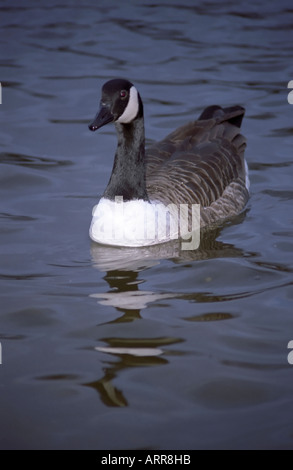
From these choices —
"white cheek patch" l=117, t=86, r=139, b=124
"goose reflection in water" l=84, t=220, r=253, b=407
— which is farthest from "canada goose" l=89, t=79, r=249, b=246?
"goose reflection in water" l=84, t=220, r=253, b=407

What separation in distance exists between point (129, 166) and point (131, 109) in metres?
0.63

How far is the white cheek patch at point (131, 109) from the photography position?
798 centimetres

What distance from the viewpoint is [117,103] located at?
7816 millimetres

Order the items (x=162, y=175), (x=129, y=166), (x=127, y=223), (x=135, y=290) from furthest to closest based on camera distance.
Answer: (x=162, y=175), (x=129, y=166), (x=127, y=223), (x=135, y=290)

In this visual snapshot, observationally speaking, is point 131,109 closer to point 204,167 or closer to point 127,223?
point 127,223

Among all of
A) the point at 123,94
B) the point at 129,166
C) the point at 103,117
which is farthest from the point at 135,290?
the point at 123,94

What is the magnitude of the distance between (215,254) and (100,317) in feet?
6.52

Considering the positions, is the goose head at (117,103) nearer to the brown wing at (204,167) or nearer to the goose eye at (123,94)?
the goose eye at (123,94)

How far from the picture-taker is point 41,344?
622 cm

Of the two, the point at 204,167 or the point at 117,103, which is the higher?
the point at 117,103

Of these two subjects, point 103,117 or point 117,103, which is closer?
point 103,117

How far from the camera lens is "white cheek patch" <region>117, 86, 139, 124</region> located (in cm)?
798

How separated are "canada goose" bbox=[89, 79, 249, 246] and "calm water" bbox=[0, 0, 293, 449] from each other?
0.79 ft

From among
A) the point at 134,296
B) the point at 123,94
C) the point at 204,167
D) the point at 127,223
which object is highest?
the point at 123,94
